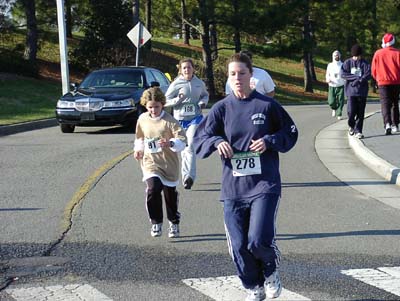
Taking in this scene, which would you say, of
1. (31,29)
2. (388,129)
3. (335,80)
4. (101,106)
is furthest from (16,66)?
(388,129)

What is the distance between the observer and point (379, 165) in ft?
35.9

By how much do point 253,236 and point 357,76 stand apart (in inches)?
379

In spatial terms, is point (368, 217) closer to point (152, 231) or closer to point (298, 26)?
point (152, 231)

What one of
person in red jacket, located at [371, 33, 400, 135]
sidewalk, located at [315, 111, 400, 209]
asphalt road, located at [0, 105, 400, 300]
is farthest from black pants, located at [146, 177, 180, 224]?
person in red jacket, located at [371, 33, 400, 135]

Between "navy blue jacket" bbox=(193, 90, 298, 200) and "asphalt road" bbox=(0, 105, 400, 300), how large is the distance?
893mm

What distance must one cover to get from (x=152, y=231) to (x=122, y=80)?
11.3m

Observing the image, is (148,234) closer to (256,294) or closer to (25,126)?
(256,294)

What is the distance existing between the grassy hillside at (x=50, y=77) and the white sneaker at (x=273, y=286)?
1464 centimetres

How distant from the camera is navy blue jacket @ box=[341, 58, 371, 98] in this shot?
13758 millimetres

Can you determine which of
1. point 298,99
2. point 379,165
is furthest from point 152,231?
point 298,99

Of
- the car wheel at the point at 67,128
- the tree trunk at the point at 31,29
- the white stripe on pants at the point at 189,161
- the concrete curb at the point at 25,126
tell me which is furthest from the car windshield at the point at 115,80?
the tree trunk at the point at 31,29

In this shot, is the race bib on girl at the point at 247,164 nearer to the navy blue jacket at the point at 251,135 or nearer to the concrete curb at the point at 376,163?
the navy blue jacket at the point at 251,135

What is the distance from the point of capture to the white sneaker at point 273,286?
4.96 metres

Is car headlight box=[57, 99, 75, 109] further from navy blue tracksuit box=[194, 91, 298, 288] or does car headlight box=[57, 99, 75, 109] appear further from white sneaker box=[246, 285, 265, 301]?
white sneaker box=[246, 285, 265, 301]
